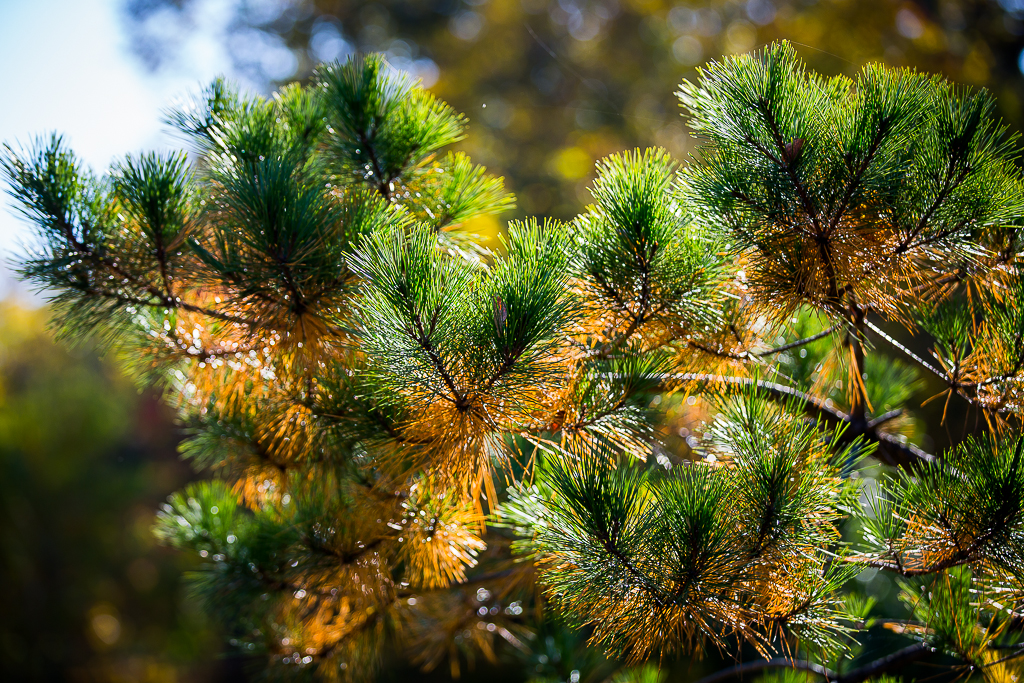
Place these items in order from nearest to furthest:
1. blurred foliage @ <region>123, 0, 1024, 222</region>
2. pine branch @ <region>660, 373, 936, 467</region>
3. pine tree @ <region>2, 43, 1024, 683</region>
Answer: pine tree @ <region>2, 43, 1024, 683</region> < pine branch @ <region>660, 373, 936, 467</region> < blurred foliage @ <region>123, 0, 1024, 222</region>

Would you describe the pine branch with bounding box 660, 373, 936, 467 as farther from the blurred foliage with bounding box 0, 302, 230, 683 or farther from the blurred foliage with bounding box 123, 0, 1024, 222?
the blurred foliage with bounding box 0, 302, 230, 683

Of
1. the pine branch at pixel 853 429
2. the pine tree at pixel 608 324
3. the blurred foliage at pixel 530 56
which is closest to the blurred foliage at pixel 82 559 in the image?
the blurred foliage at pixel 530 56

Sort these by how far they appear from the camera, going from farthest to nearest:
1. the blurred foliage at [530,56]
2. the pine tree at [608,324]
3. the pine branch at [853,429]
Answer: the blurred foliage at [530,56], the pine branch at [853,429], the pine tree at [608,324]

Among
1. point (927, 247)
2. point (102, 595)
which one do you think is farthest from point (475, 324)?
point (102, 595)

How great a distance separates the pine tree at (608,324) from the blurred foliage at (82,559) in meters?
4.45

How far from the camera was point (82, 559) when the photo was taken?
498 cm

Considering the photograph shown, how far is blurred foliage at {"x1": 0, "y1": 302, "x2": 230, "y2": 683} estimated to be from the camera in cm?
455

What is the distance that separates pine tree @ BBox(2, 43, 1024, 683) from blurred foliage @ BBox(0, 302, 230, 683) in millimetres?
4447

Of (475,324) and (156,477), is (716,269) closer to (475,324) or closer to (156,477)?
(475,324)

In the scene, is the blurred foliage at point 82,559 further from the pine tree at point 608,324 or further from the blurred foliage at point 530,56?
the pine tree at point 608,324

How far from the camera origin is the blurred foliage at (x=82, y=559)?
179 inches

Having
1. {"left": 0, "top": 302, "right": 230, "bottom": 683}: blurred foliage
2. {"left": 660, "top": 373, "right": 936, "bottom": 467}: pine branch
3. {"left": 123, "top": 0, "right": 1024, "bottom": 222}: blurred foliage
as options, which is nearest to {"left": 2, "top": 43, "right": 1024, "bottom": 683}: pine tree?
{"left": 660, "top": 373, "right": 936, "bottom": 467}: pine branch

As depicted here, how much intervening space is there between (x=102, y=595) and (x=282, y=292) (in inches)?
228

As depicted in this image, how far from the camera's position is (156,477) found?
5656 mm
